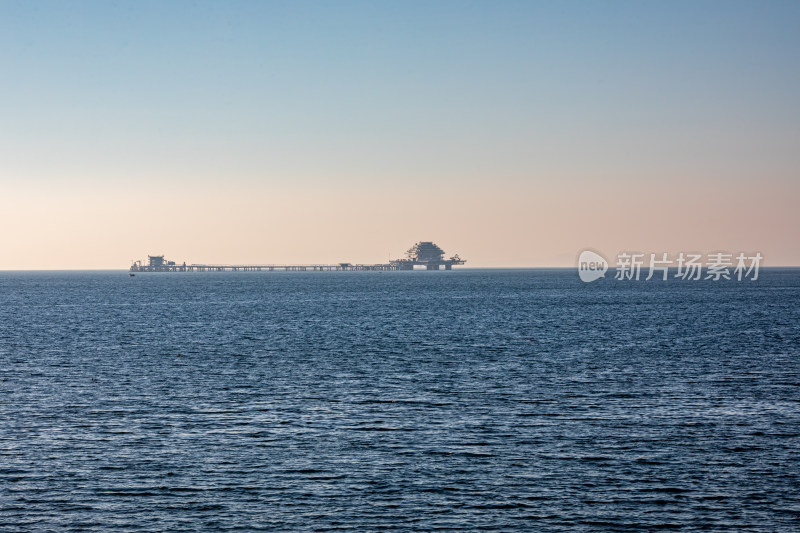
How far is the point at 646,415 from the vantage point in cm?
4188

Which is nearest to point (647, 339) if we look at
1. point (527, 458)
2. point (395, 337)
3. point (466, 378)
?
point (395, 337)

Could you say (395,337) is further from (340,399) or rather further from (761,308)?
(761,308)

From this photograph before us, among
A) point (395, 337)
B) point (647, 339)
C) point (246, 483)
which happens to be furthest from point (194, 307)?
point (246, 483)

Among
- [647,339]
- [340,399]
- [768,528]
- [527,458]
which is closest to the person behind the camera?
[768,528]

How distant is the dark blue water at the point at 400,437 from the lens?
26797 millimetres

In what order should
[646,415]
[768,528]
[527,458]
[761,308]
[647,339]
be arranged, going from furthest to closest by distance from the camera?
[761,308], [647,339], [646,415], [527,458], [768,528]

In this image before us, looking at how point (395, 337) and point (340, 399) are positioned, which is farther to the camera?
point (395, 337)

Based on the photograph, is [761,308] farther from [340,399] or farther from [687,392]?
[340,399]

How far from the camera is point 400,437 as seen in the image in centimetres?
3666

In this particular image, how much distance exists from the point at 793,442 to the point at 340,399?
2330 cm

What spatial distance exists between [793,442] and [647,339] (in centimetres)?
5131

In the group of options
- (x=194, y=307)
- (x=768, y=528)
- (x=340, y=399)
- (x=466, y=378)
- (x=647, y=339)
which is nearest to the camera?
(x=768, y=528)

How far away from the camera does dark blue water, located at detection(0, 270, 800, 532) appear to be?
87.9 ft

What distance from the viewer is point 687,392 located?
161 ft
